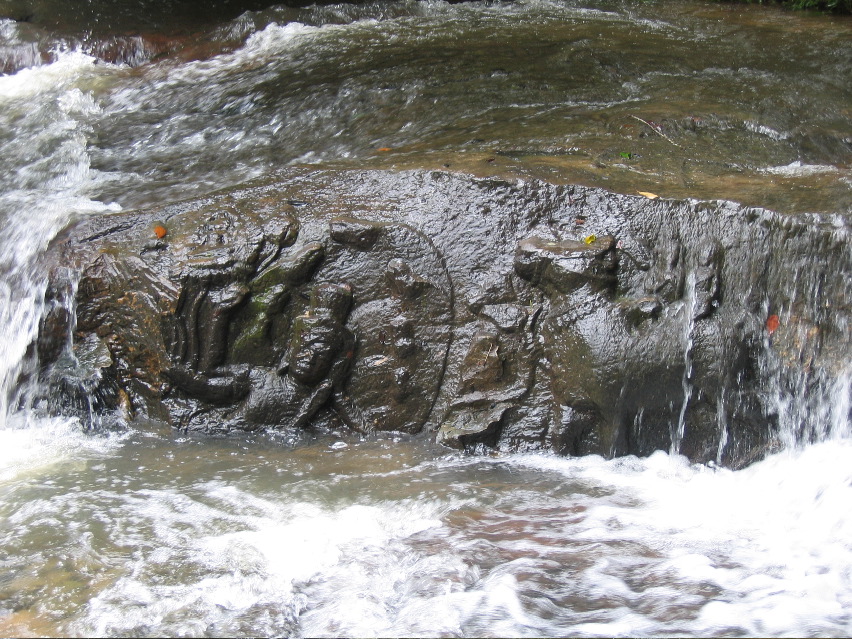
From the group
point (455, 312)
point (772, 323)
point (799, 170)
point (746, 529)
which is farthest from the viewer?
point (799, 170)

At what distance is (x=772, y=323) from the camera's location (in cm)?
353

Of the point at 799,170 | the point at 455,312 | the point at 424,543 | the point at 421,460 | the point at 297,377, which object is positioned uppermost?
the point at 799,170

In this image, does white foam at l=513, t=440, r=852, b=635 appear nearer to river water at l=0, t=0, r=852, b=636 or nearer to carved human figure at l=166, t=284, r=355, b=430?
river water at l=0, t=0, r=852, b=636

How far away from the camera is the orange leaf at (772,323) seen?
353cm

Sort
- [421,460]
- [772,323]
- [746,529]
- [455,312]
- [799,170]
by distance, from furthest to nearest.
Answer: [799,170]
[455,312]
[421,460]
[772,323]
[746,529]

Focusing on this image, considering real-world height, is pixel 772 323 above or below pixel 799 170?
below

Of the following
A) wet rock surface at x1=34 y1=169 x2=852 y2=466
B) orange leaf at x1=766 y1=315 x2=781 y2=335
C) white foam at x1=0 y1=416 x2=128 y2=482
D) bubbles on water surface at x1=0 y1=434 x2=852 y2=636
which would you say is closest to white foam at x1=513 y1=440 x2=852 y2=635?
bubbles on water surface at x1=0 y1=434 x2=852 y2=636

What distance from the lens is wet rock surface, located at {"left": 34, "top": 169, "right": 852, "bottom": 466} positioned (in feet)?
11.7

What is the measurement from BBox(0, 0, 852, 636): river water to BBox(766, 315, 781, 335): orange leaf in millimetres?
359

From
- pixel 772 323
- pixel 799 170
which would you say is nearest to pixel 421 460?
pixel 772 323

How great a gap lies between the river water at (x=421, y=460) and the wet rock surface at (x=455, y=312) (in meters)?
0.16

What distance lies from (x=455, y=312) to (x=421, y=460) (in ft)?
2.52

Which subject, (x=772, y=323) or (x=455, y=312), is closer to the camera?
(x=772, y=323)

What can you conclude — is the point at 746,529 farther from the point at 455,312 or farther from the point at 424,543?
the point at 455,312
